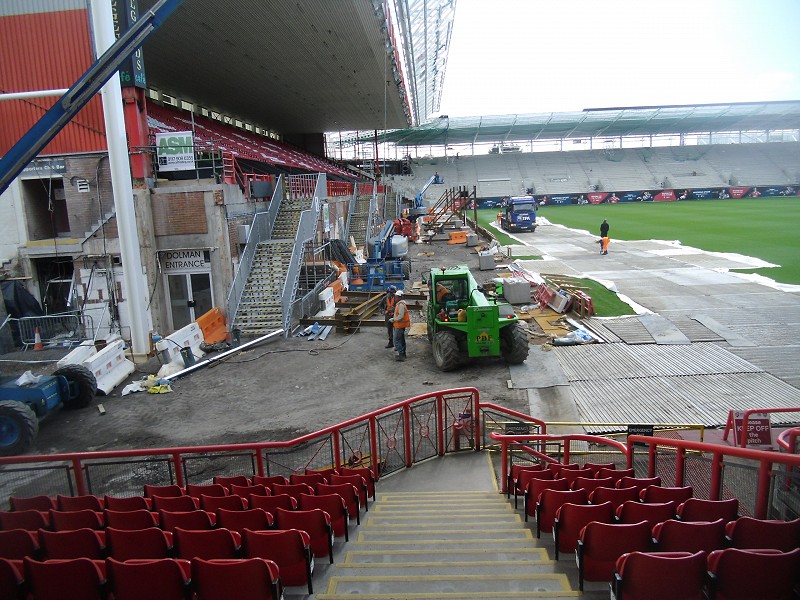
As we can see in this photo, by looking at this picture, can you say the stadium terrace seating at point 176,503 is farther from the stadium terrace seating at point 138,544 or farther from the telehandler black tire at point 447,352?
the telehandler black tire at point 447,352

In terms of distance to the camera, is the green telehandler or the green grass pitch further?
the green grass pitch

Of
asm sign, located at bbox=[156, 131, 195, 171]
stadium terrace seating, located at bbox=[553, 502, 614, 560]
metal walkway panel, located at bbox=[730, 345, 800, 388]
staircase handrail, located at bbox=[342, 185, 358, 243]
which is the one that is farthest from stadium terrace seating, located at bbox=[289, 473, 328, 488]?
staircase handrail, located at bbox=[342, 185, 358, 243]

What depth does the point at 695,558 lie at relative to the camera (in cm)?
311

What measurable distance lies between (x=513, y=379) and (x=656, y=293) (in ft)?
31.1

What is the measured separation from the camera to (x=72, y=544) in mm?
4094

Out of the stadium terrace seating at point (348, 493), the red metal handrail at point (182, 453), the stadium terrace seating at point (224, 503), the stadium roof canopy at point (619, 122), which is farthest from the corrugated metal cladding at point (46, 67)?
the stadium roof canopy at point (619, 122)

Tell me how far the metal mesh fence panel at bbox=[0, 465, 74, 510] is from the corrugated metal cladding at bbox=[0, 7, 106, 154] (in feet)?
41.2

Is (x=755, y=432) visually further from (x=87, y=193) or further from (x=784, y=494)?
(x=87, y=193)

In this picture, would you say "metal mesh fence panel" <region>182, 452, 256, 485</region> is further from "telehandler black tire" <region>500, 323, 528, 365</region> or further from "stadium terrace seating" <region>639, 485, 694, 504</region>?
"telehandler black tire" <region>500, 323, 528, 365</region>

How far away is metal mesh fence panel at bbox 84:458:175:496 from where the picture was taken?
23.2 ft

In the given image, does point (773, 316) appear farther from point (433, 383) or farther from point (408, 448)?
point (408, 448)

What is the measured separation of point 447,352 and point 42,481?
827 centimetres

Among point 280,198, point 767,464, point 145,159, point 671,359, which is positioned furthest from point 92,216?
point 767,464

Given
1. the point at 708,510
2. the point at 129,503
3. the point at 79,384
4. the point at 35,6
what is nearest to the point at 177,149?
the point at 35,6
